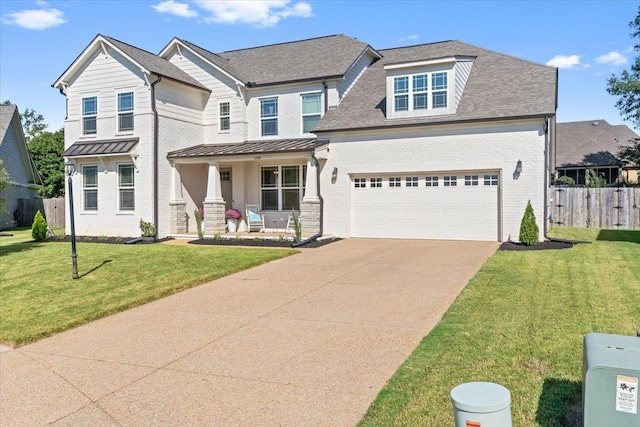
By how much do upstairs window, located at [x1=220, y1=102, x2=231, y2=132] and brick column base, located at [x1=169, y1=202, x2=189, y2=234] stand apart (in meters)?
3.75

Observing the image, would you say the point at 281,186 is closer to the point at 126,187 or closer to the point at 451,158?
the point at 126,187

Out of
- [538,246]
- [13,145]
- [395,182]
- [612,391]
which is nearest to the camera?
[612,391]

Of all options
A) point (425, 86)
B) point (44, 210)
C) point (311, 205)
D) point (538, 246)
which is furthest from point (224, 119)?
point (44, 210)

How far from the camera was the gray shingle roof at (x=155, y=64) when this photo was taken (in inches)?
741

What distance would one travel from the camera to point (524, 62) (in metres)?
17.7

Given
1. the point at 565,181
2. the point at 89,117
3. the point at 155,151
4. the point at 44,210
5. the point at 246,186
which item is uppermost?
the point at 89,117

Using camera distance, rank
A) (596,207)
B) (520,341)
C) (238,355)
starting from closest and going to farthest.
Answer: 1. (520,341)
2. (238,355)
3. (596,207)

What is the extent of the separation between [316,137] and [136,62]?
7.23 metres

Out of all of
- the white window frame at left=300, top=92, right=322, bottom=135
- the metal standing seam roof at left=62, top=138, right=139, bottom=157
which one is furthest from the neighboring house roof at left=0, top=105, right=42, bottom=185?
the white window frame at left=300, top=92, right=322, bottom=135

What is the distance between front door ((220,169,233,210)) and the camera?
21016 mm

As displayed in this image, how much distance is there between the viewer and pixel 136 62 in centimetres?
1845

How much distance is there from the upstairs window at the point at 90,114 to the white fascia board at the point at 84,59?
1.14 metres

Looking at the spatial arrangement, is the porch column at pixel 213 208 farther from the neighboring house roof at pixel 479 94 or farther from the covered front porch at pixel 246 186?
the neighboring house roof at pixel 479 94

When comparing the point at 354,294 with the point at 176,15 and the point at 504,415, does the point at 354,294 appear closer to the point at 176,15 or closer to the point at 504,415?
the point at 504,415
